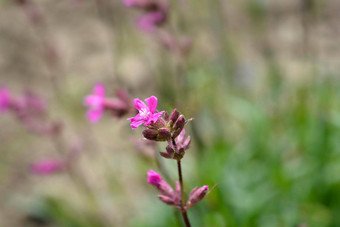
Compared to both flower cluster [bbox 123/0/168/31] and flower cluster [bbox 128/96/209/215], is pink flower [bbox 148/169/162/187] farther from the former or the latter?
flower cluster [bbox 123/0/168/31]

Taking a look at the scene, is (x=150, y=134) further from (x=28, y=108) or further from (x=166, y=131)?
(x=28, y=108)

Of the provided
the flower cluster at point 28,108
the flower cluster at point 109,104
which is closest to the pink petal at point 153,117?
the flower cluster at point 109,104

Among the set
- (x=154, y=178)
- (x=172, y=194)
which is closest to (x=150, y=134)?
(x=154, y=178)

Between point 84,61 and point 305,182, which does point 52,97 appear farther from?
point 305,182

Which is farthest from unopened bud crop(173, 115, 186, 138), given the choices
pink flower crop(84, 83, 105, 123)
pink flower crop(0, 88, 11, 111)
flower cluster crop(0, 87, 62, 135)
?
pink flower crop(0, 88, 11, 111)

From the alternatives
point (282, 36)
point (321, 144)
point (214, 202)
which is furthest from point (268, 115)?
point (282, 36)
